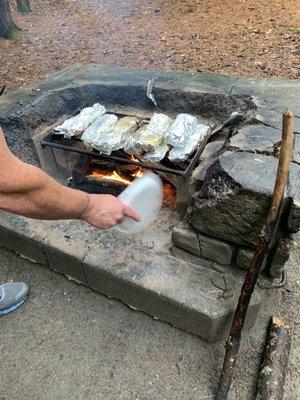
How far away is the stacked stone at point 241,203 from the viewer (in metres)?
1.62

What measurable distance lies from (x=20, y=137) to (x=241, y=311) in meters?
1.99

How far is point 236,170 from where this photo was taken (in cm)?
169

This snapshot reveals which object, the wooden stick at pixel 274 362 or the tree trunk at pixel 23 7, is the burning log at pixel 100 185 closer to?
the wooden stick at pixel 274 362

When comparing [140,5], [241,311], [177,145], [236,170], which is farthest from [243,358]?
[140,5]

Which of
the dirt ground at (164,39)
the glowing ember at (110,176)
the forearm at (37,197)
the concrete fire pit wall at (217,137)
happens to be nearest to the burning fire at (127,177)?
the glowing ember at (110,176)

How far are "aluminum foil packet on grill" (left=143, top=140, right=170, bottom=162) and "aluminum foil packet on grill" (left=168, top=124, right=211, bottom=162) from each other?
48 millimetres

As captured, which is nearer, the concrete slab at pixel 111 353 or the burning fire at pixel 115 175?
the concrete slab at pixel 111 353

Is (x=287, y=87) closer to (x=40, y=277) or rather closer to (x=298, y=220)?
(x=298, y=220)

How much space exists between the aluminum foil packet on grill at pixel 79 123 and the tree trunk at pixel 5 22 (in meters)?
4.61

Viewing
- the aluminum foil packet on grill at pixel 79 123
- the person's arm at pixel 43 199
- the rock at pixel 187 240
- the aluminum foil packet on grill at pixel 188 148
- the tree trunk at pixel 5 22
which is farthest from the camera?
the tree trunk at pixel 5 22

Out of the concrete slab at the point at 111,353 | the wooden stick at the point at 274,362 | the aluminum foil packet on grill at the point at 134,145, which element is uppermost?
the aluminum foil packet on grill at the point at 134,145

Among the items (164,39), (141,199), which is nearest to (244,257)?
(141,199)

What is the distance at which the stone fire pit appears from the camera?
174cm

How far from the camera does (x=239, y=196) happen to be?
1.64m
